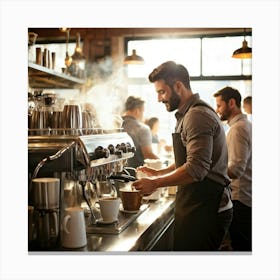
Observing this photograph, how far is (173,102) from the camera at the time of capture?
2613 millimetres

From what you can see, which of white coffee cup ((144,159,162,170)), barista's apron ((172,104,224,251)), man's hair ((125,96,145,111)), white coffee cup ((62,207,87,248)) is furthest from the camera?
white coffee cup ((144,159,162,170))

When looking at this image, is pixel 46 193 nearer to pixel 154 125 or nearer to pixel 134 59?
pixel 154 125

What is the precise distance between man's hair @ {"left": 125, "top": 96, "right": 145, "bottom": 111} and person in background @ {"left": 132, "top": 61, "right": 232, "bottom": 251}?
0.39 ft

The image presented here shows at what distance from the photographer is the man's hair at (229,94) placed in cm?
256

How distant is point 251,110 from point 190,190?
0.56m

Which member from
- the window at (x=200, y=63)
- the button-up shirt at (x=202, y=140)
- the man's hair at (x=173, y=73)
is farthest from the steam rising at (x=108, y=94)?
the button-up shirt at (x=202, y=140)

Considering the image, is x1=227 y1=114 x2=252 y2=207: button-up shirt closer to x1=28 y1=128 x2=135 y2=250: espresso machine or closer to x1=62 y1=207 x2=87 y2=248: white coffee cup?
x1=28 y1=128 x2=135 y2=250: espresso machine

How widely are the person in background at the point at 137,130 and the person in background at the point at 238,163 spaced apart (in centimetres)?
47

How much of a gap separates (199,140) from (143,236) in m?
0.59

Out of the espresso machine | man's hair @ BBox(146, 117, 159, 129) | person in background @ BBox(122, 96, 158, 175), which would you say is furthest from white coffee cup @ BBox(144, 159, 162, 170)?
the espresso machine

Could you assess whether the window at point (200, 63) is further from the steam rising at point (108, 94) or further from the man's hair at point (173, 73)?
the steam rising at point (108, 94)

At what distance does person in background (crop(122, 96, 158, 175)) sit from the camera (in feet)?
8.91
